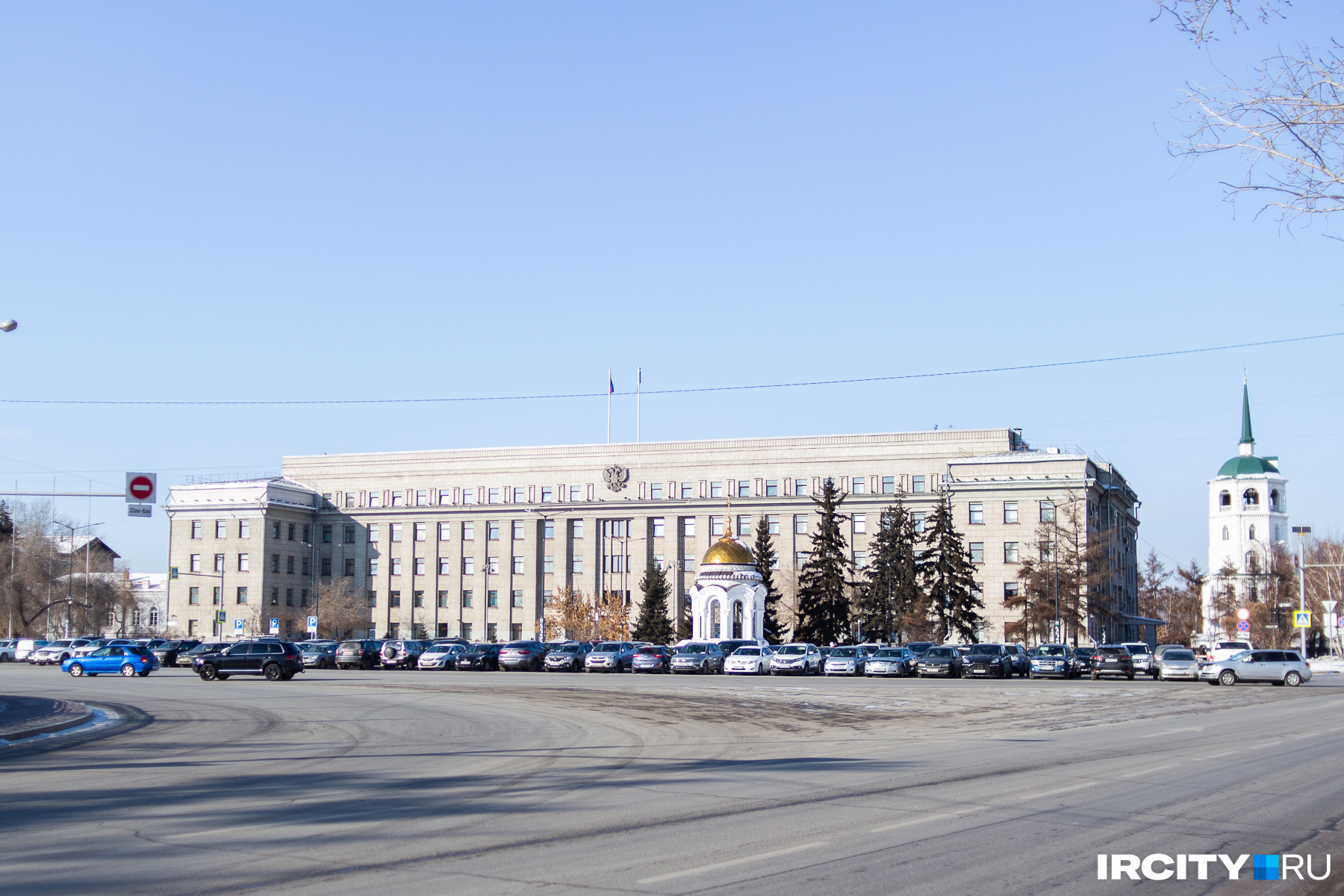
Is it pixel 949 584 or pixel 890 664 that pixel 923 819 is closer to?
pixel 890 664

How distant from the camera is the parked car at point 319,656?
61312 mm

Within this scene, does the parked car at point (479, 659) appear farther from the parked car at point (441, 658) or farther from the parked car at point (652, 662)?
the parked car at point (652, 662)

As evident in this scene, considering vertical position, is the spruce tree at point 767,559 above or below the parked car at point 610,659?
above

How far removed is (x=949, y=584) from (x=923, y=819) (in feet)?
264

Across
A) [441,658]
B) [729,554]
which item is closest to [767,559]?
[729,554]

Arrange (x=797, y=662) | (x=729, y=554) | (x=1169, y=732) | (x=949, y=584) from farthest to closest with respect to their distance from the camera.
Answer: (x=949, y=584) < (x=729, y=554) < (x=797, y=662) < (x=1169, y=732)

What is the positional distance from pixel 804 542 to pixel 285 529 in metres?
49.4

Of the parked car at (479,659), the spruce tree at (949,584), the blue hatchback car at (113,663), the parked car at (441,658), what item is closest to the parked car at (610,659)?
the parked car at (479,659)

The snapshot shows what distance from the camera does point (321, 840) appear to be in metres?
10.9

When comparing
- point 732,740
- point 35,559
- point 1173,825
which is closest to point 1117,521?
point 35,559

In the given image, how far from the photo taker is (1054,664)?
53469 mm

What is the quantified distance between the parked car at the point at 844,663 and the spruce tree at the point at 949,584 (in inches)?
1329

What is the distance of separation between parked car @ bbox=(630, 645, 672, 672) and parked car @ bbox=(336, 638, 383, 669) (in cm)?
1351

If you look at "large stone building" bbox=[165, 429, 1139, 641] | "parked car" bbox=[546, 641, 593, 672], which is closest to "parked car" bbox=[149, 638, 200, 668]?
"parked car" bbox=[546, 641, 593, 672]
